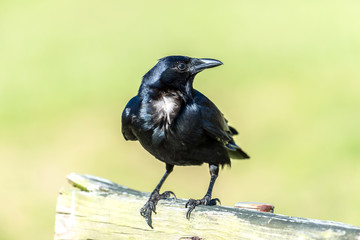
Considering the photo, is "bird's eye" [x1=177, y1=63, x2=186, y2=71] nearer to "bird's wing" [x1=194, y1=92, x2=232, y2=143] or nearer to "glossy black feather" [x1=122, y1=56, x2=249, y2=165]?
"glossy black feather" [x1=122, y1=56, x2=249, y2=165]

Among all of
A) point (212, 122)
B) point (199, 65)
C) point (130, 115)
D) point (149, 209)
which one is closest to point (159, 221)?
point (149, 209)

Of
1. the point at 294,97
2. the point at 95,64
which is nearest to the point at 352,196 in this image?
the point at 294,97

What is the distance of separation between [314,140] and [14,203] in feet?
15.5

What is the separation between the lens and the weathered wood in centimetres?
379

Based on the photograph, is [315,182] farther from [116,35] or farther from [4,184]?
[116,35]

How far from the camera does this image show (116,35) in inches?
640

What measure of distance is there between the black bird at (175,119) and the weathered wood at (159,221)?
0.29 m

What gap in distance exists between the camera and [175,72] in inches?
211

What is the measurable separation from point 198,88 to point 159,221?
8.25 meters

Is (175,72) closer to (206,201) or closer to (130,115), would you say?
(130,115)

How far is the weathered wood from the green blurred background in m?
4.55

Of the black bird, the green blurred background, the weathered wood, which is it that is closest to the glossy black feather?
the black bird

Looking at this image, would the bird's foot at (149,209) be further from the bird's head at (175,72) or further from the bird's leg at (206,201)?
the bird's head at (175,72)

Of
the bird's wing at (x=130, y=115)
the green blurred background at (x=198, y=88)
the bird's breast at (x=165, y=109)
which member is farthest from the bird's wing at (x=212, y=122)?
the green blurred background at (x=198, y=88)
